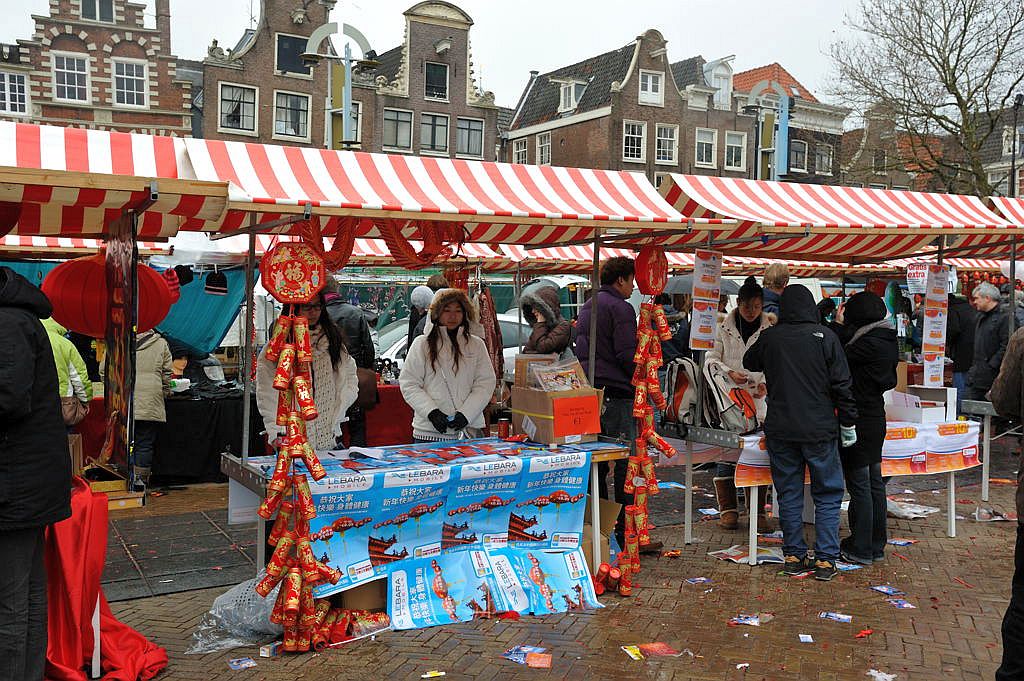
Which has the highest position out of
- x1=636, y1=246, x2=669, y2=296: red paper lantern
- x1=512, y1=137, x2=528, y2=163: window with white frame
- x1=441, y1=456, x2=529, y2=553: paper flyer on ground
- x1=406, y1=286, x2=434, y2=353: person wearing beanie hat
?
x1=512, y1=137, x2=528, y2=163: window with white frame

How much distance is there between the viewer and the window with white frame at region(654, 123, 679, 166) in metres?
37.8

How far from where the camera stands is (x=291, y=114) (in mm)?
31422

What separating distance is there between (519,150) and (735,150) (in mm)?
10179

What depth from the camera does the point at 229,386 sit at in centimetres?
877

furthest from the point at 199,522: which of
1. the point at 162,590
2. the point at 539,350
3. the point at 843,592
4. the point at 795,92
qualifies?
the point at 795,92

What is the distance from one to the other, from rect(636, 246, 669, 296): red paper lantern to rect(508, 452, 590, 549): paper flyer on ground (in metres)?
1.14

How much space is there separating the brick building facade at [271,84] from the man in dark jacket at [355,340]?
24.4 meters

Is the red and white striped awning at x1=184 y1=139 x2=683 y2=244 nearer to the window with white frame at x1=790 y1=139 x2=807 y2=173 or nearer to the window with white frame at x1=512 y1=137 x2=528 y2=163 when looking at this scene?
the window with white frame at x1=512 y1=137 x2=528 y2=163

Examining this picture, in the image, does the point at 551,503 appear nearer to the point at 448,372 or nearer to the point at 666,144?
the point at 448,372

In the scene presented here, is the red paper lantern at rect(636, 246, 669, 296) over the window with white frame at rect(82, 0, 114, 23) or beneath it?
beneath

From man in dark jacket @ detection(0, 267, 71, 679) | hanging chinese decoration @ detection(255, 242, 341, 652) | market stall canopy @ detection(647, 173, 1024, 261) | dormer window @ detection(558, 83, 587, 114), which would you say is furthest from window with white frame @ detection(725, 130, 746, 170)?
man in dark jacket @ detection(0, 267, 71, 679)

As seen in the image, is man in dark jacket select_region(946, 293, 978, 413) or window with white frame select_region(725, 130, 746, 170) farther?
window with white frame select_region(725, 130, 746, 170)

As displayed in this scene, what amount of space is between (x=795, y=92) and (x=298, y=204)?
139ft

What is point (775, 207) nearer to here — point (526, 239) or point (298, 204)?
point (526, 239)
